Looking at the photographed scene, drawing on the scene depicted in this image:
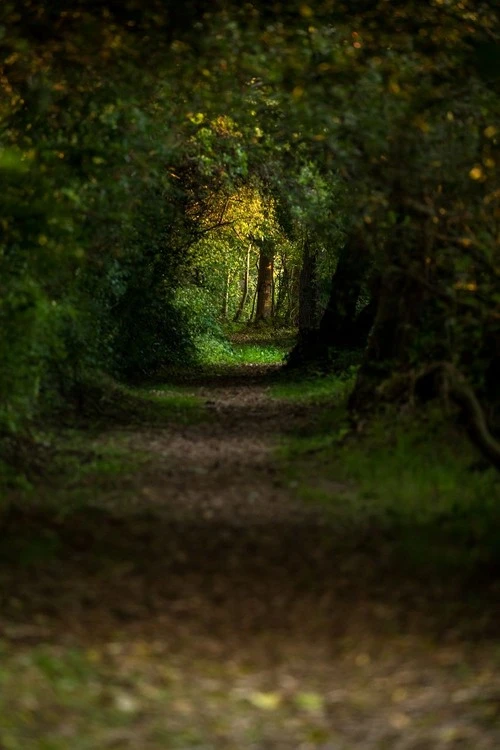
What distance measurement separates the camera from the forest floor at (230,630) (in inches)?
242

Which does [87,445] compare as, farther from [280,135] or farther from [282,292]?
[282,292]

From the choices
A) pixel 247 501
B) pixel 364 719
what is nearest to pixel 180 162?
pixel 247 501

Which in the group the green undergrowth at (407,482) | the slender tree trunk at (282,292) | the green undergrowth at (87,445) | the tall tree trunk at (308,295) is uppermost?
the green undergrowth at (407,482)

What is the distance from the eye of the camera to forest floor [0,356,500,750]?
614 cm

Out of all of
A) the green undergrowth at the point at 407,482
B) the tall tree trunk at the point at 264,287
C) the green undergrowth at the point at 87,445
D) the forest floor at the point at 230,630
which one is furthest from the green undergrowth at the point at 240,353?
the forest floor at the point at 230,630

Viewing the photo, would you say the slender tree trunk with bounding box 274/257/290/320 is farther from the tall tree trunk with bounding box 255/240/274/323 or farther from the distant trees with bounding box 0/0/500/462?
the distant trees with bounding box 0/0/500/462

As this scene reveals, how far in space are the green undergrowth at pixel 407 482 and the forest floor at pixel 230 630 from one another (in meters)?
0.23

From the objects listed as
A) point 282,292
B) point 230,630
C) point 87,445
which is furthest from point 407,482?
point 282,292

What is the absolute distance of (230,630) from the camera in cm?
780

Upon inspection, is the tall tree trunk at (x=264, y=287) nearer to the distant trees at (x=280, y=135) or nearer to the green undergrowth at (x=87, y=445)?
the green undergrowth at (x=87, y=445)

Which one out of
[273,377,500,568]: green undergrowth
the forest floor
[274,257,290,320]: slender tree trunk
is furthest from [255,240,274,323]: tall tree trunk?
the forest floor

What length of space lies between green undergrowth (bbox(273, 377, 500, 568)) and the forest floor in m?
0.23

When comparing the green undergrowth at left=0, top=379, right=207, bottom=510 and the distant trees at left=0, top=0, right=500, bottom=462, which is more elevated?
the distant trees at left=0, top=0, right=500, bottom=462

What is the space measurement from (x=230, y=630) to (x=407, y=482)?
514 cm
